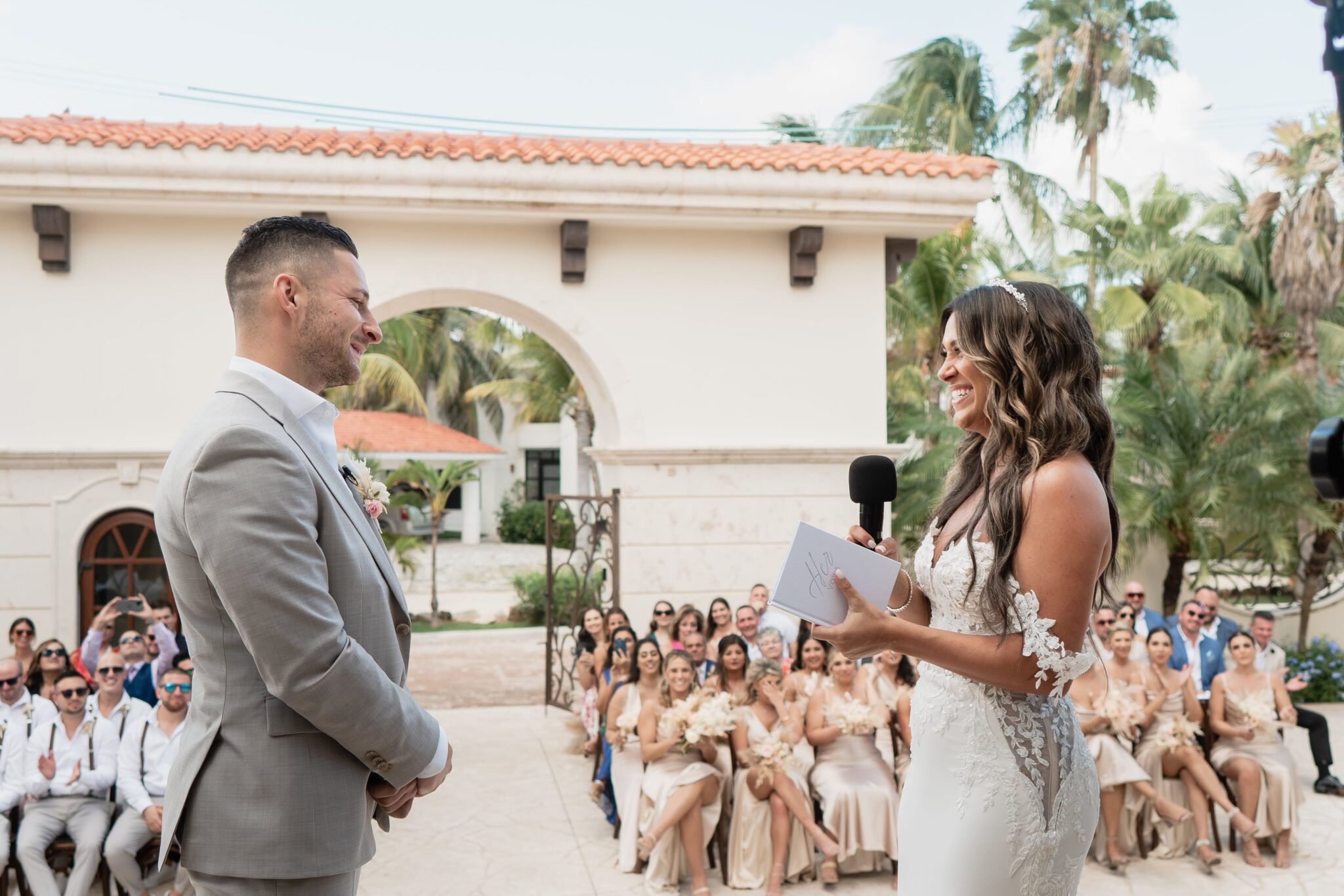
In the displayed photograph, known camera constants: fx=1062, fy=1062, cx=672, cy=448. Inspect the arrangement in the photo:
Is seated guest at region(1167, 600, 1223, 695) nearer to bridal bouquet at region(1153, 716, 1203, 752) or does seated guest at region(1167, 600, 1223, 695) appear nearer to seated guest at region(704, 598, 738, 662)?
bridal bouquet at region(1153, 716, 1203, 752)

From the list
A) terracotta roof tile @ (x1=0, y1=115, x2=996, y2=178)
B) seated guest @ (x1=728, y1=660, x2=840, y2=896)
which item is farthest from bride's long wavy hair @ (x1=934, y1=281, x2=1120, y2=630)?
terracotta roof tile @ (x1=0, y1=115, x2=996, y2=178)

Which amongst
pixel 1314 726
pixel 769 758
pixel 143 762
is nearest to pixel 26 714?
pixel 143 762

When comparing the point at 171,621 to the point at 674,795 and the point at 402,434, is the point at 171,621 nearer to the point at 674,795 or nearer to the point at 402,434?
the point at 674,795

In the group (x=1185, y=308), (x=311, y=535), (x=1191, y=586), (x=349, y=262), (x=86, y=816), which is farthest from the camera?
(x=1185, y=308)

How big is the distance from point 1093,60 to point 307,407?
28.0 metres

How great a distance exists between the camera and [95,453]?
8.44 metres

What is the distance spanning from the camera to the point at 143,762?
558 cm

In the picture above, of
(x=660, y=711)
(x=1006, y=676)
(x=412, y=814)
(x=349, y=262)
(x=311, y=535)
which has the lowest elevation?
(x=412, y=814)

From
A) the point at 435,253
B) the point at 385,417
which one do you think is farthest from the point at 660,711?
the point at 385,417

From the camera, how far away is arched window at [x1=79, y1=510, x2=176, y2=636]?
8.58m

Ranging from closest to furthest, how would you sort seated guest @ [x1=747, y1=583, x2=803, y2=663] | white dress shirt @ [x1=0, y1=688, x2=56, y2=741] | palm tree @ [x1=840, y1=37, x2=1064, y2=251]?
white dress shirt @ [x1=0, y1=688, x2=56, y2=741]
seated guest @ [x1=747, y1=583, x2=803, y2=663]
palm tree @ [x1=840, y1=37, x2=1064, y2=251]

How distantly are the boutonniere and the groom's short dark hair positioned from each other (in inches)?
17.3

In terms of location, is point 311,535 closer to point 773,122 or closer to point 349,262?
point 349,262

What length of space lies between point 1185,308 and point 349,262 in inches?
624
